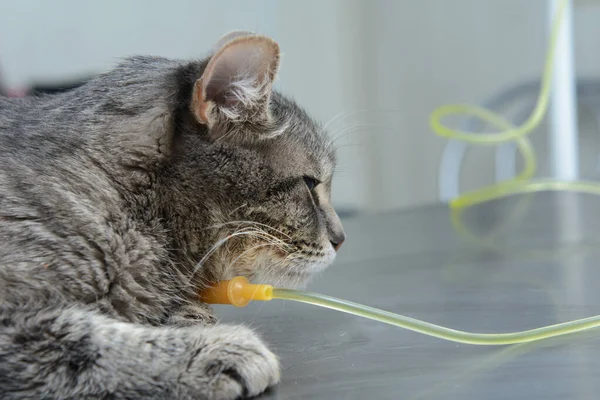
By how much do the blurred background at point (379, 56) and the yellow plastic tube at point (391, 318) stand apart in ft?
7.26

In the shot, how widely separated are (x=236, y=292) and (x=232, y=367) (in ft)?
0.78

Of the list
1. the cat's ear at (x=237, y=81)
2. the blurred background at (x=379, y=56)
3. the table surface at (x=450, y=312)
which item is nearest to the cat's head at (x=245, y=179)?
the cat's ear at (x=237, y=81)

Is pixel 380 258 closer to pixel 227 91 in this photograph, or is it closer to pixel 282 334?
pixel 282 334

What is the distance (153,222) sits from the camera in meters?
0.96

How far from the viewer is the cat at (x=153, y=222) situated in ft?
2.53

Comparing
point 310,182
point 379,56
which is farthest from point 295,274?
point 379,56

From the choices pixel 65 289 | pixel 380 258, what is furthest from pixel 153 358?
pixel 380 258

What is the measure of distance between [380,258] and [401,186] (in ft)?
9.41

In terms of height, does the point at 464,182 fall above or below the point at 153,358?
below

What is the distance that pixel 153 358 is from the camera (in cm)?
77

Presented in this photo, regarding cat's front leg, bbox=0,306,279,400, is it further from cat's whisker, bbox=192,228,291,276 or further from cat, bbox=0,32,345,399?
cat's whisker, bbox=192,228,291,276

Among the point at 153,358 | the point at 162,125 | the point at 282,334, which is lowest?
the point at 282,334

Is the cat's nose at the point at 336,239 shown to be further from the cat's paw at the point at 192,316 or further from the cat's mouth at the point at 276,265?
the cat's paw at the point at 192,316

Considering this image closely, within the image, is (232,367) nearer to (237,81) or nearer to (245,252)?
(245,252)
